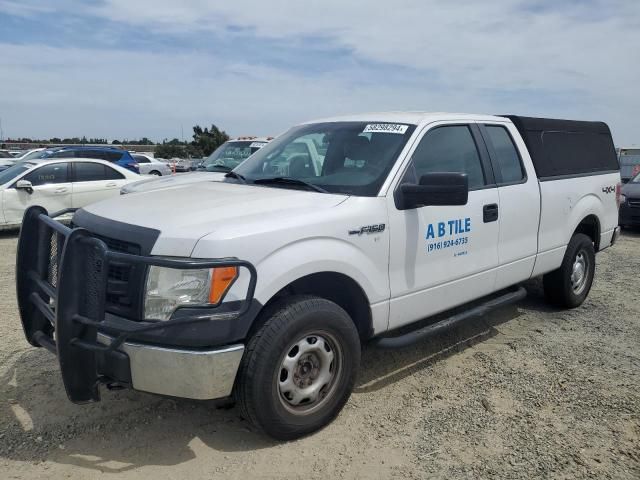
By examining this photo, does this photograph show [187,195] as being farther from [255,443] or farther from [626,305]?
[626,305]

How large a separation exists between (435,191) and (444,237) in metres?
0.57

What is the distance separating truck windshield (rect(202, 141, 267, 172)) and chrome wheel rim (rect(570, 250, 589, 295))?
573cm

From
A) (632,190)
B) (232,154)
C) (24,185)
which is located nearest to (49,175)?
(24,185)

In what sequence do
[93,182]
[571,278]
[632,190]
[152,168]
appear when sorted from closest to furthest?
[571,278], [93,182], [632,190], [152,168]

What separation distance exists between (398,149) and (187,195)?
1447mm

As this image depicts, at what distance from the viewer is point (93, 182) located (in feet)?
37.1

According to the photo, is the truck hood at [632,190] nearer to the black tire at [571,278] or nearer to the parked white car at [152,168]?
the black tire at [571,278]

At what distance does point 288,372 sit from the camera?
10.5ft

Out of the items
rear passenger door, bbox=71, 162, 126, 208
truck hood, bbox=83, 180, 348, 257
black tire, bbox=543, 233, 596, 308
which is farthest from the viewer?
rear passenger door, bbox=71, 162, 126, 208

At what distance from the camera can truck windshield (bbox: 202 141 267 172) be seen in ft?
32.3

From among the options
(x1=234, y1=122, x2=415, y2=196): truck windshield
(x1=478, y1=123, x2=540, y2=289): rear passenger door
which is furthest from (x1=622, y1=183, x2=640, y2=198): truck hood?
(x1=234, y1=122, x2=415, y2=196): truck windshield

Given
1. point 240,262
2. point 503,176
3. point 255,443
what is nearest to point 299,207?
point 240,262

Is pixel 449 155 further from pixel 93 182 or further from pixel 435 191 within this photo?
pixel 93 182

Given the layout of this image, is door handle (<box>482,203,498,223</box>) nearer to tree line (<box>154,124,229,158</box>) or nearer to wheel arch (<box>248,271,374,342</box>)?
wheel arch (<box>248,271,374,342</box>)
